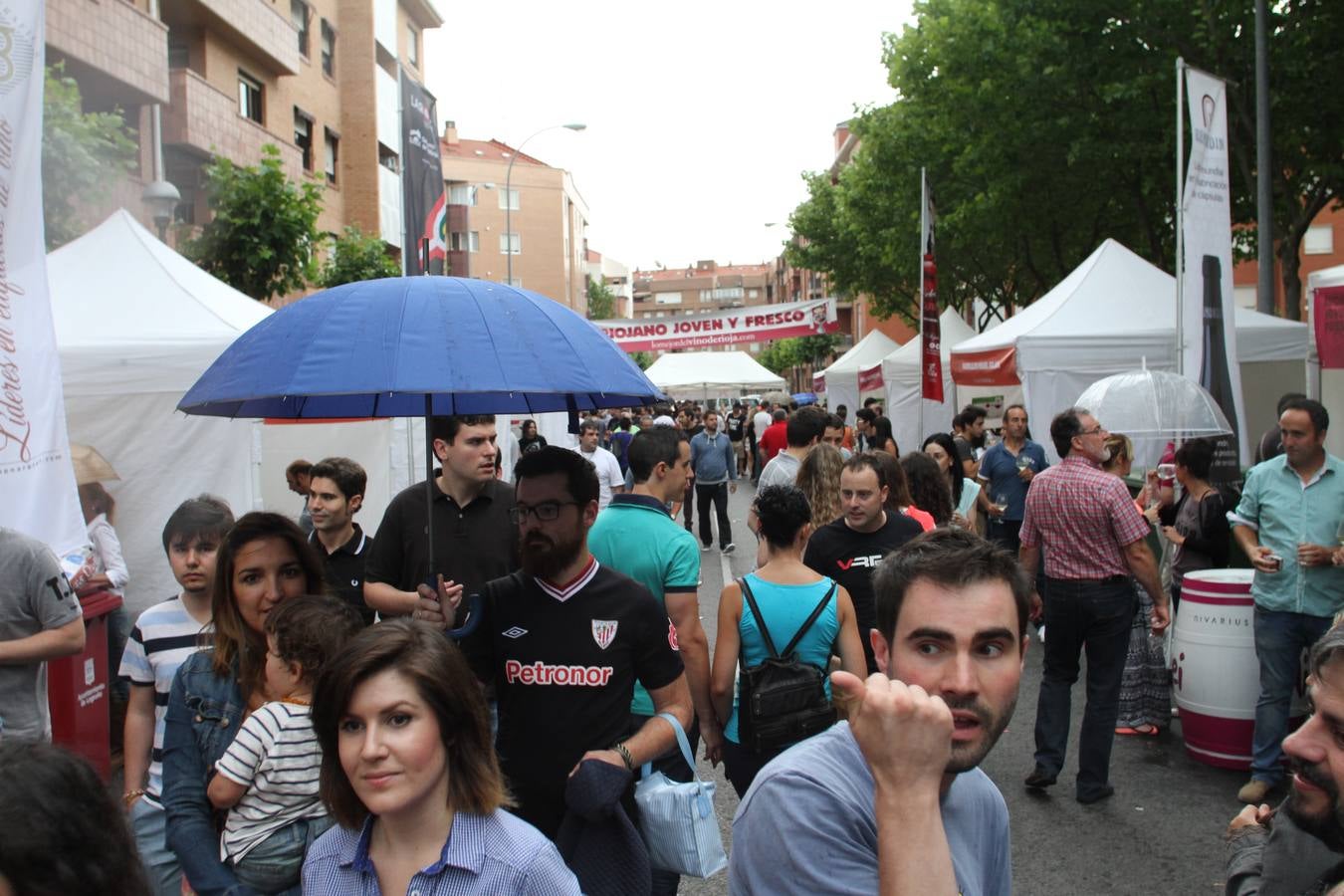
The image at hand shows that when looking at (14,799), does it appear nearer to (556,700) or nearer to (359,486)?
(556,700)

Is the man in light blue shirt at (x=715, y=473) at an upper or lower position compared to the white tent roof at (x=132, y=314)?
lower

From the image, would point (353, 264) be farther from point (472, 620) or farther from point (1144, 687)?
point (472, 620)

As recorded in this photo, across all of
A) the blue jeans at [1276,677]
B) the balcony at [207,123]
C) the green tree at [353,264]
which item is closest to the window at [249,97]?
the balcony at [207,123]

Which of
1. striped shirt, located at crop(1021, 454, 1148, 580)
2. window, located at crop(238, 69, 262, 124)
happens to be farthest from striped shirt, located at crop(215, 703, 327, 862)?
window, located at crop(238, 69, 262, 124)

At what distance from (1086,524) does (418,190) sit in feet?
26.0

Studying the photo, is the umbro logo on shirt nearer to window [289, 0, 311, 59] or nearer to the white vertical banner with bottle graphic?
the white vertical banner with bottle graphic

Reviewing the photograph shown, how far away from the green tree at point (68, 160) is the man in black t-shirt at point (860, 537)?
9094 millimetres

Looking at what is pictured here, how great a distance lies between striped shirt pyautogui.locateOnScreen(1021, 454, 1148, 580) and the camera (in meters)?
5.70

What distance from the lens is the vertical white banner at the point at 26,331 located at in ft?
12.9

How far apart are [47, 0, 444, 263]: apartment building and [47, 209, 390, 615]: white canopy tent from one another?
5430 millimetres

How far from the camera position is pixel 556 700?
3.12 meters

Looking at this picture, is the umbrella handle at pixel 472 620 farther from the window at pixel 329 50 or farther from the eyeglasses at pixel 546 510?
the window at pixel 329 50

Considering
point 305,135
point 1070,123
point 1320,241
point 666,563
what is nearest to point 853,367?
point 1070,123

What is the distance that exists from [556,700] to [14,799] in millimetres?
1634
